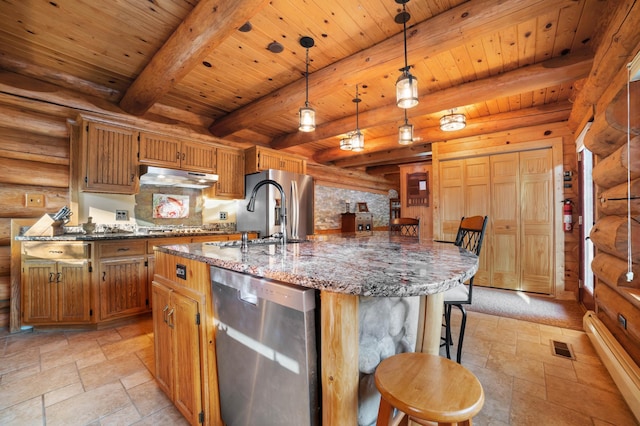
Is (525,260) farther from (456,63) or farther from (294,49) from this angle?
(294,49)

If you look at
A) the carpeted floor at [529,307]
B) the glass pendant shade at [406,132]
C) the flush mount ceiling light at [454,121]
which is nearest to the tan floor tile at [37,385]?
the glass pendant shade at [406,132]

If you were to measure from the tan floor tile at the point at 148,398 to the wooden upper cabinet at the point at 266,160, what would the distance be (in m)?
3.02

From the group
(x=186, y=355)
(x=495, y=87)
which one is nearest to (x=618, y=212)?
(x=495, y=87)

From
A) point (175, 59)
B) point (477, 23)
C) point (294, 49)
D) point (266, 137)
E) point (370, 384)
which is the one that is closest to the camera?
point (370, 384)

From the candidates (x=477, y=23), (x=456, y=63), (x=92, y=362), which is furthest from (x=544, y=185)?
(x=92, y=362)

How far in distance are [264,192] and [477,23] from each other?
311cm

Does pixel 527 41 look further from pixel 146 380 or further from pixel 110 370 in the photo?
pixel 110 370

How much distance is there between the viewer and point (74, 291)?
260 cm

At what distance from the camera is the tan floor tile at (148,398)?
5.17ft

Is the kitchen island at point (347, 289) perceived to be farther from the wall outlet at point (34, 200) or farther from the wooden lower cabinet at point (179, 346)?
the wall outlet at point (34, 200)

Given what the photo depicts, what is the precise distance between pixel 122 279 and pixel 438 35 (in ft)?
11.9

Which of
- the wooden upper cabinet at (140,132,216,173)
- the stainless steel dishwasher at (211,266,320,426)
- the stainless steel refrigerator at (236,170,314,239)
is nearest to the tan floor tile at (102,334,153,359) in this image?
the stainless steel dishwasher at (211,266,320,426)

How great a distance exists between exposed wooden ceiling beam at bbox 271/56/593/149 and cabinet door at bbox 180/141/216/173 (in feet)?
6.56

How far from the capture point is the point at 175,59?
217 cm
